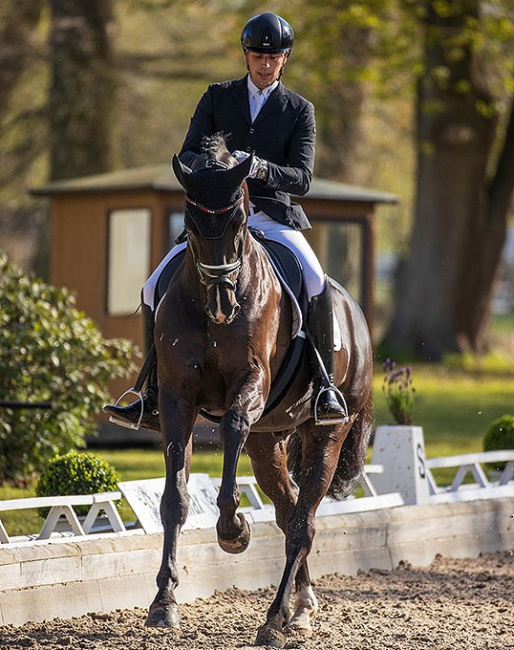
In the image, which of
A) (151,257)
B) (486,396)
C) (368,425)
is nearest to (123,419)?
(368,425)

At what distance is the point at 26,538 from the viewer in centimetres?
792

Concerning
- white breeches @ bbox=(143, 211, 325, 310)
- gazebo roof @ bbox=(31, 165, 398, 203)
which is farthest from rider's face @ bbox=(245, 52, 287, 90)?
gazebo roof @ bbox=(31, 165, 398, 203)

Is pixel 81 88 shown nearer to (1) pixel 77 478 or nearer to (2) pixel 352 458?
(1) pixel 77 478

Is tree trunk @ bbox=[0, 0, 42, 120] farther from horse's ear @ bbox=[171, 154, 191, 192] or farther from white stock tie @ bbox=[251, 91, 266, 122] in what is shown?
horse's ear @ bbox=[171, 154, 191, 192]

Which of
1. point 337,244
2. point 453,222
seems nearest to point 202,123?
point 337,244

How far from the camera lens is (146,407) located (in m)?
7.02

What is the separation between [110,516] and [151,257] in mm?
7566

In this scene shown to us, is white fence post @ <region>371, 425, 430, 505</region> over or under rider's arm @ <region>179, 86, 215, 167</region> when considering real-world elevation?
under

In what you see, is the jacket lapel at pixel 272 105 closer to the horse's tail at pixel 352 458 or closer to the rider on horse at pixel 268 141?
the rider on horse at pixel 268 141

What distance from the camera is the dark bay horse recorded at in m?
6.13

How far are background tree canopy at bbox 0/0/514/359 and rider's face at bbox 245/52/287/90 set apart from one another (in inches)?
624

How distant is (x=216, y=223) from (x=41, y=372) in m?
6.03

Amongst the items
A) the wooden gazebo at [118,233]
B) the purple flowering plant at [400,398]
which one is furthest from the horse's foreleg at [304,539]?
the wooden gazebo at [118,233]

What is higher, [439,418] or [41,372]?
[41,372]
